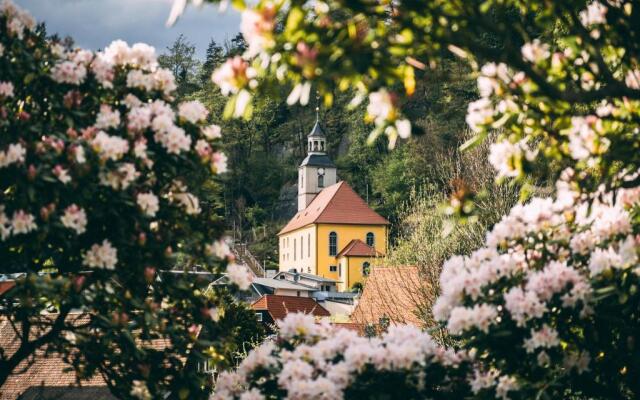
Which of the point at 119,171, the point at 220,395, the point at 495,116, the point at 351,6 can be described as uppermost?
the point at 351,6

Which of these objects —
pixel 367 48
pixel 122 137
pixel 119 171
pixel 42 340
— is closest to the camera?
pixel 367 48

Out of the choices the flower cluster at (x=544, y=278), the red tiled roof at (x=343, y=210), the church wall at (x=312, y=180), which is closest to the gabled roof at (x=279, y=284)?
the red tiled roof at (x=343, y=210)

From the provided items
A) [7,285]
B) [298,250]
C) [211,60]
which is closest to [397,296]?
[7,285]

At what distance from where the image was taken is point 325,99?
3.92 metres

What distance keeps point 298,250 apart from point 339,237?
6.77 m

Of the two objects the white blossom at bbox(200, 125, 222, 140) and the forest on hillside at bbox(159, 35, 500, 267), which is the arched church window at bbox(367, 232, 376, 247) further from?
the white blossom at bbox(200, 125, 222, 140)

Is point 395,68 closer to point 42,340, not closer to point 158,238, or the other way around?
point 158,238

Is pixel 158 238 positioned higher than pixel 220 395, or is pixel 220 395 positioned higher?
pixel 158 238

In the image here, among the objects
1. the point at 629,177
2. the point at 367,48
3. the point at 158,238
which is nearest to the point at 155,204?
the point at 158,238

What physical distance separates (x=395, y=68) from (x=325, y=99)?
1.31 feet

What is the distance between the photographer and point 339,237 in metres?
68.7

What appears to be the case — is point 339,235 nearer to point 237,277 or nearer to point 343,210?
point 343,210

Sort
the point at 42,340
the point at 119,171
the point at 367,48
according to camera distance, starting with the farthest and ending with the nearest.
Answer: the point at 42,340 < the point at 119,171 < the point at 367,48

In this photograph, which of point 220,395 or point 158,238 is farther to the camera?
point 220,395
